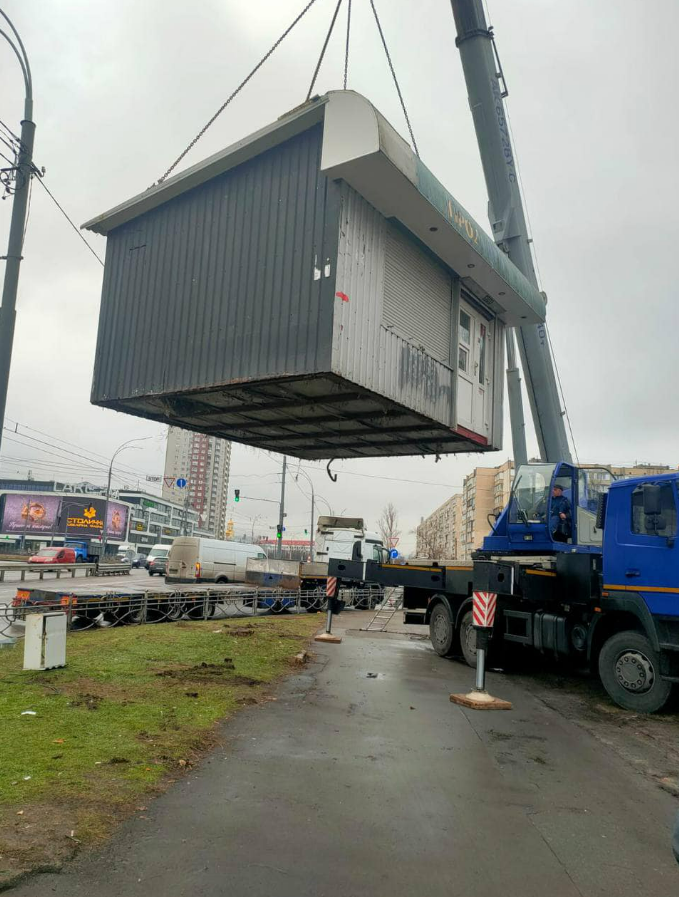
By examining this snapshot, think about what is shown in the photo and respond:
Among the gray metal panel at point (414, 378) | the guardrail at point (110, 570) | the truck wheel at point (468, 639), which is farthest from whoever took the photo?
the guardrail at point (110, 570)

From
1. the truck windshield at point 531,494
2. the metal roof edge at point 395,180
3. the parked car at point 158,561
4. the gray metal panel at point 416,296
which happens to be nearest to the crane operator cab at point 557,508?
the truck windshield at point 531,494

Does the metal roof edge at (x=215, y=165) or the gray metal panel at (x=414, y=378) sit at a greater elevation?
the metal roof edge at (x=215, y=165)

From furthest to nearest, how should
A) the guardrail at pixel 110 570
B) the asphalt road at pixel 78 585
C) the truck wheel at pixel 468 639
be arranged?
the guardrail at pixel 110 570 < the asphalt road at pixel 78 585 < the truck wheel at pixel 468 639

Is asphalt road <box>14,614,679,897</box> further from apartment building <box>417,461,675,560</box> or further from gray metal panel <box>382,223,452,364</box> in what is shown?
apartment building <box>417,461,675,560</box>

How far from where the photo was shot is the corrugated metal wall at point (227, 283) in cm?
838

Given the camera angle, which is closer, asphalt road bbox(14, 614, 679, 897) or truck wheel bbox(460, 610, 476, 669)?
asphalt road bbox(14, 614, 679, 897)

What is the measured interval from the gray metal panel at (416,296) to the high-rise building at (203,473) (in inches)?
3662

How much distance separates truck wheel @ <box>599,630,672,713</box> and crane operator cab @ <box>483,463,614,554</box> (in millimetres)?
2134

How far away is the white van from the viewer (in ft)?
78.9

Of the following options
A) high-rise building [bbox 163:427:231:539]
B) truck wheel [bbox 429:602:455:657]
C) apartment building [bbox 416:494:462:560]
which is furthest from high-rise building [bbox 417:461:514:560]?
truck wheel [bbox 429:602:455:657]

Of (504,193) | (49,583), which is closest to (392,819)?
(504,193)

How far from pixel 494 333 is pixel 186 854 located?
1028cm

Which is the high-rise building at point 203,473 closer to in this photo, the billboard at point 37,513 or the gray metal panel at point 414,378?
the billboard at point 37,513

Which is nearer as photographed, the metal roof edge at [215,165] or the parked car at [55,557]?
the metal roof edge at [215,165]
